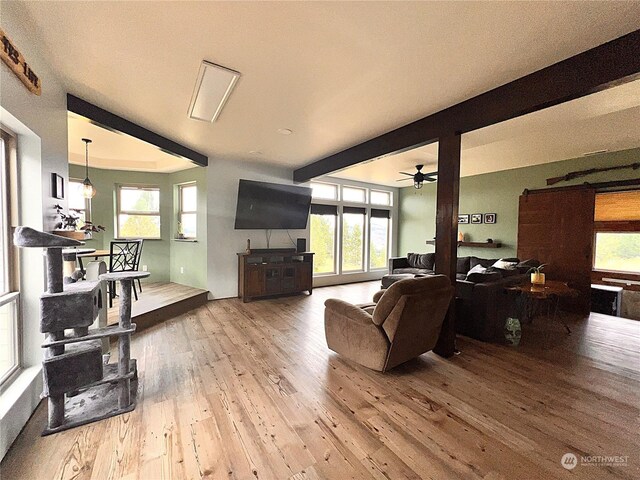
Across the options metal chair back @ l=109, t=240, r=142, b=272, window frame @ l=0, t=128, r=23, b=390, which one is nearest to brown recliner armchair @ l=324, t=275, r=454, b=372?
window frame @ l=0, t=128, r=23, b=390

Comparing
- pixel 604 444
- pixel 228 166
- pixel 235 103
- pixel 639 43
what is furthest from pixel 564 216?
pixel 228 166

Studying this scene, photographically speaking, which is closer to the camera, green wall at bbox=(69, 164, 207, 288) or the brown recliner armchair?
the brown recliner armchair

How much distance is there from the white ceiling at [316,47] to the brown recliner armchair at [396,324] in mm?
1748

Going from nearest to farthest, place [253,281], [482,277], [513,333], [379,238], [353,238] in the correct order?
[513,333] < [482,277] < [253,281] < [353,238] < [379,238]

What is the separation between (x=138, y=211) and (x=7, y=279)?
4153mm

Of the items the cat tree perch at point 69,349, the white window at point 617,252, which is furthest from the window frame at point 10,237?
the white window at point 617,252

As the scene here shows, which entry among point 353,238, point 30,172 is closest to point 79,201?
point 30,172

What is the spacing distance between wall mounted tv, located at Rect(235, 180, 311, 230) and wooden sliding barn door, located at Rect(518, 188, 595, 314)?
450 centimetres

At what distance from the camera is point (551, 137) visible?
3670mm

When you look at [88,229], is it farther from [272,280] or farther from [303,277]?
[303,277]

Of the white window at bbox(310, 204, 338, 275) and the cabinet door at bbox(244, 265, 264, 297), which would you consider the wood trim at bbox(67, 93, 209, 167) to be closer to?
the cabinet door at bbox(244, 265, 264, 297)

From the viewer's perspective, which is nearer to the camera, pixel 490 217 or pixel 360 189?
pixel 490 217

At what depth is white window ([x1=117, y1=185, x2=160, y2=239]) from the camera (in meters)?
5.48

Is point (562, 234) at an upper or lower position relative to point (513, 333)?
upper
